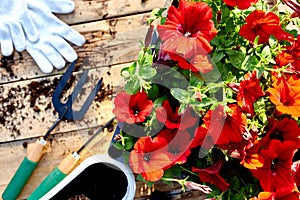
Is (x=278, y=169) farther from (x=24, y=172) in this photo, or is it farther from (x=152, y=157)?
(x=24, y=172)

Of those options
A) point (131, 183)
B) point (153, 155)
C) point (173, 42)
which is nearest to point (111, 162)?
point (131, 183)

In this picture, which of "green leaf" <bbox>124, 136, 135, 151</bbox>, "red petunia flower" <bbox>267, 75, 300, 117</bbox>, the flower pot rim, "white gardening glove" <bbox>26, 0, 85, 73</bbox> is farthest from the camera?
"white gardening glove" <bbox>26, 0, 85, 73</bbox>

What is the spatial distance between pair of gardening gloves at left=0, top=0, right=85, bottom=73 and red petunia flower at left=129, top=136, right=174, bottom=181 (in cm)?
37

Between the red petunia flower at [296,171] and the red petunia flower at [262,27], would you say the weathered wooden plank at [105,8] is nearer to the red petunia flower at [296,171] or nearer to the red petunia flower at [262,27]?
the red petunia flower at [262,27]

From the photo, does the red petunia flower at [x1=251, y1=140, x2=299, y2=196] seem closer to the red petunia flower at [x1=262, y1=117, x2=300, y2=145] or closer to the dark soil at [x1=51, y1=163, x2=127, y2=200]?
the red petunia flower at [x1=262, y1=117, x2=300, y2=145]

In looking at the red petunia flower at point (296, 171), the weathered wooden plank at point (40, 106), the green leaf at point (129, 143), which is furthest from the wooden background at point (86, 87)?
the red petunia flower at point (296, 171)

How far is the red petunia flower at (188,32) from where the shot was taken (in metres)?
0.67

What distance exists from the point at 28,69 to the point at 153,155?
0.43 m

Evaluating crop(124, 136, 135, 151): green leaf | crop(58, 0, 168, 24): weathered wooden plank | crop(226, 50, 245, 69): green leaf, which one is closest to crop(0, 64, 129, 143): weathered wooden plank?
crop(58, 0, 168, 24): weathered wooden plank

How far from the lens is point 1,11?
104 centimetres

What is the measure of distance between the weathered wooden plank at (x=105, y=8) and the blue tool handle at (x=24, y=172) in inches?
10.8

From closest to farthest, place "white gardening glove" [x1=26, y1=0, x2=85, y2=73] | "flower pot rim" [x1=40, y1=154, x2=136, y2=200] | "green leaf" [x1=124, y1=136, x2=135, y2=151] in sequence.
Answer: "green leaf" [x1=124, y1=136, x2=135, y2=151]
"flower pot rim" [x1=40, y1=154, x2=136, y2=200]
"white gardening glove" [x1=26, y1=0, x2=85, y2=73]

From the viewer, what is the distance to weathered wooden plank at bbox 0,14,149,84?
3.41ft

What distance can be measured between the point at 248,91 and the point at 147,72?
0.48 feet
